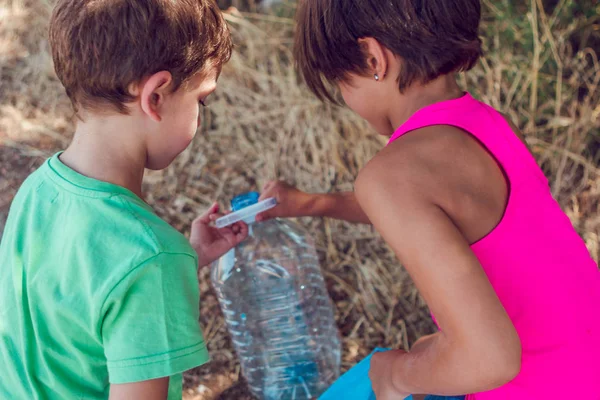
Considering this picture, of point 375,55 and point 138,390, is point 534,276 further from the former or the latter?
point 138,390

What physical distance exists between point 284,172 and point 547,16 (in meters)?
1.37

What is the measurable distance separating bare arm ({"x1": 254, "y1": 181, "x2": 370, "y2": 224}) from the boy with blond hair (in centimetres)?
47

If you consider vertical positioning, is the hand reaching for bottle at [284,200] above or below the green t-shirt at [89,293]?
below

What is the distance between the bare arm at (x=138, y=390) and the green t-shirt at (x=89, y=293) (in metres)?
0.02

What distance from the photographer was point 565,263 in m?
1.33

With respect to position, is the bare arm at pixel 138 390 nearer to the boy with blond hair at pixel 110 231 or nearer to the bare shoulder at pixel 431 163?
the boy with blond hair at pixel 110 231

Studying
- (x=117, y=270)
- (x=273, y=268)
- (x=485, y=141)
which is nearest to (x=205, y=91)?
(x=117, y=270)

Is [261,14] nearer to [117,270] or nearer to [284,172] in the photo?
[284,172]

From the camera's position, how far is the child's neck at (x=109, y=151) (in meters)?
1.32

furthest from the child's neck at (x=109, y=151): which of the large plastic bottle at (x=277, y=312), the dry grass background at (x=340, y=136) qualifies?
the dry grass background at (x=340, y=136)

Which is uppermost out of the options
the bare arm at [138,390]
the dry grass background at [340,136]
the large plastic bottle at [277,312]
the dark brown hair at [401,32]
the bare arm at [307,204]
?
the dark brown hair at [401,32]

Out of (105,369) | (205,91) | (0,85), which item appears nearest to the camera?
(105,369)

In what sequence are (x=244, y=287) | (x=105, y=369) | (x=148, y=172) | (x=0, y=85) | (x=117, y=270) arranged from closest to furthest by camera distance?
(x=117, y=270)
(x=105, y=369)
(x=244, y=287)
(x=148, y=172)
(x=0, y=85)

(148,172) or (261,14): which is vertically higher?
(261,14)
